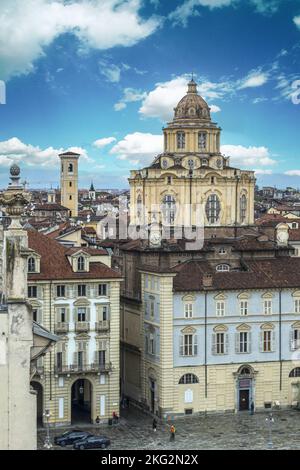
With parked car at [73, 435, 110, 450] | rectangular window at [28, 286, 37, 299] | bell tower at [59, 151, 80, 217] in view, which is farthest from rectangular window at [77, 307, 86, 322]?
bell tower at [59, 151, 80, 217]

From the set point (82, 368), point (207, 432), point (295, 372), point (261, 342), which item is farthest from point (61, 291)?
point (295, 372)

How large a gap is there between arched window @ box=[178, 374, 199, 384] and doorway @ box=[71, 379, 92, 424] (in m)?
4.05

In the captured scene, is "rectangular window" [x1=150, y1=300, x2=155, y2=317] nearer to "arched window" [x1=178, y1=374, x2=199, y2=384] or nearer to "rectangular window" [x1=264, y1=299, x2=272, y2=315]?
"arched window" [x1=178, y1=374, x2=199, y2=384]

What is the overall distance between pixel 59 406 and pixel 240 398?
27.7 feet

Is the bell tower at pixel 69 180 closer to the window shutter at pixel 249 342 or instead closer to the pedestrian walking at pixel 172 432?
the window shutter at pixel 249 342

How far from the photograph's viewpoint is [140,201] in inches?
2197

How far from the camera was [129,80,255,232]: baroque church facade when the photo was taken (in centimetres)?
5497

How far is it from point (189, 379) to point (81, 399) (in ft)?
17.1

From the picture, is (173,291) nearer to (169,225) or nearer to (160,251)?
(160,251)

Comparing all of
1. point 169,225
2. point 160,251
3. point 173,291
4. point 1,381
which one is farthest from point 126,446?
point 1,381

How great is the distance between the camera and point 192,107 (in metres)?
56.4

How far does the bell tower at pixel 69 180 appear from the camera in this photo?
104438 millimetres

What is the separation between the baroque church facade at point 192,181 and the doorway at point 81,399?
1336 centimetres

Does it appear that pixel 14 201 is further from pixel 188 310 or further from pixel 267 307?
pixel 267 307
